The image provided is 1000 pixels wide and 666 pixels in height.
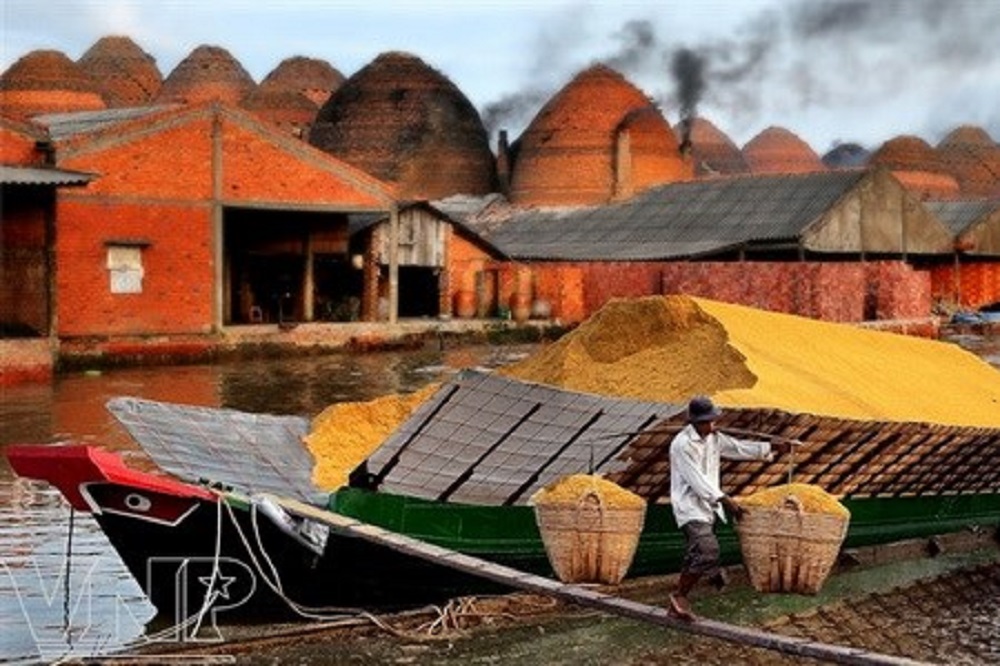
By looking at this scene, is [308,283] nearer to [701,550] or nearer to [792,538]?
[792,538]

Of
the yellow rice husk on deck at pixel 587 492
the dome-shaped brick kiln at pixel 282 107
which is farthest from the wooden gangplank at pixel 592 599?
the dome-shaped brick kiln at pixel 282 107

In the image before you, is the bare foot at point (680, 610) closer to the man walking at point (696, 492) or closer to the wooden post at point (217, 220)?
the man walking at point (696, 492)

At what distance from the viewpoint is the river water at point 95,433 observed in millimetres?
8430

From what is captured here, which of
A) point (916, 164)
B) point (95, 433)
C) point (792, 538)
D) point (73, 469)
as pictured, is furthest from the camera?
point (916, 164)

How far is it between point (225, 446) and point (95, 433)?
6852 millimetres

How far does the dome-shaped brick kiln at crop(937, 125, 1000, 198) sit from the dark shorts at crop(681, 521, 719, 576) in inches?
2929

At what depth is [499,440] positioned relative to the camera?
9.08 m

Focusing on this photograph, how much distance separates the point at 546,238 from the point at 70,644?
37.2 m

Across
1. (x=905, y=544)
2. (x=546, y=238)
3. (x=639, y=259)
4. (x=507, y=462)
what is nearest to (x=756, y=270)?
(x=639, y=259)

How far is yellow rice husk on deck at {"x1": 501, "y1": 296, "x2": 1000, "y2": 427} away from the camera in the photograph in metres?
9.79

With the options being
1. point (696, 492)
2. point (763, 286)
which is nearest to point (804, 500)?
point (696, 492)

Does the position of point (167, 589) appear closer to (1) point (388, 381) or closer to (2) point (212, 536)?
(2) point (212, 536)

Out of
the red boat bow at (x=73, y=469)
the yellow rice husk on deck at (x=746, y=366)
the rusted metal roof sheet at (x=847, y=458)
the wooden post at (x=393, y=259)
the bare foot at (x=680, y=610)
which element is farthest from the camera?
the wooden post at (x=393, y=259)

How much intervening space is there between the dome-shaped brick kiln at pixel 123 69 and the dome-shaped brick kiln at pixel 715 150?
26838 mm
